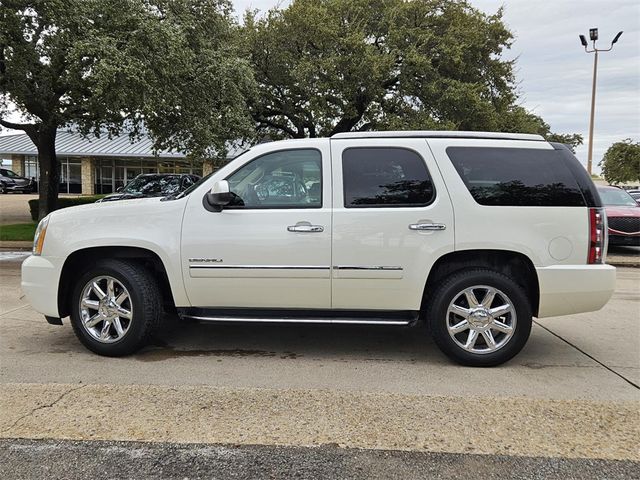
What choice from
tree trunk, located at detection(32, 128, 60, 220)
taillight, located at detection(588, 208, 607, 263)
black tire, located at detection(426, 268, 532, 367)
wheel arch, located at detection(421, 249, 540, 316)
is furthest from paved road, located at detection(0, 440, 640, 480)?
tree trunk, located at detection(32, 128, 60, 220)

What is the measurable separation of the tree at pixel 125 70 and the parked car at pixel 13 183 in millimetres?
22871

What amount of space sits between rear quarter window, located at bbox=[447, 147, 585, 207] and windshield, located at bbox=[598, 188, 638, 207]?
31.9ft

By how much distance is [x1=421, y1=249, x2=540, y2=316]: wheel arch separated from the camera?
177 inches

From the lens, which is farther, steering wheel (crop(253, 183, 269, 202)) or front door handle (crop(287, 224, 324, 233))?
steering wheel (crop(253, 183, 269, 202))

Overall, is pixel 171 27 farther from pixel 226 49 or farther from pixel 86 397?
pixel 86 397

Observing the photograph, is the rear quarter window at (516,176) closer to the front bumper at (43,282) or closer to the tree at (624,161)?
the front bumper at (43,282)

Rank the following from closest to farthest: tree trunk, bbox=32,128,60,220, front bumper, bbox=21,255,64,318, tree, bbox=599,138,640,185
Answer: front bumper, bbox=21,255,64,318 < tree trunk, bbox=32,128,60,220 < tree, bbox=599,138,640,185

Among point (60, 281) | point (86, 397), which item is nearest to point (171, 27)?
point (60, 281)

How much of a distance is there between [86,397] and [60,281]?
1.33m

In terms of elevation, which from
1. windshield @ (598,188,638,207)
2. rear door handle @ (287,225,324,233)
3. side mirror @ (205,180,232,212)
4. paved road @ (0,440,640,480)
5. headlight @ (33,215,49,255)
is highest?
windshield @ (598,188,638,207)

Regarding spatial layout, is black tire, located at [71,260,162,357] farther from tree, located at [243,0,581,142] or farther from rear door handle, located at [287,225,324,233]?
tree, located at [243,0,581,142]

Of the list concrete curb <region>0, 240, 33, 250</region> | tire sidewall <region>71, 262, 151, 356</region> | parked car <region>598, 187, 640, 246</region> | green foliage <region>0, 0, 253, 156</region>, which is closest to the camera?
tire sidewall <region>71, 262, 151, 356</region>

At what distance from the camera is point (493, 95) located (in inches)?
986

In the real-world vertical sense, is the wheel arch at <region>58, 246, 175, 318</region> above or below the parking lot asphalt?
above
